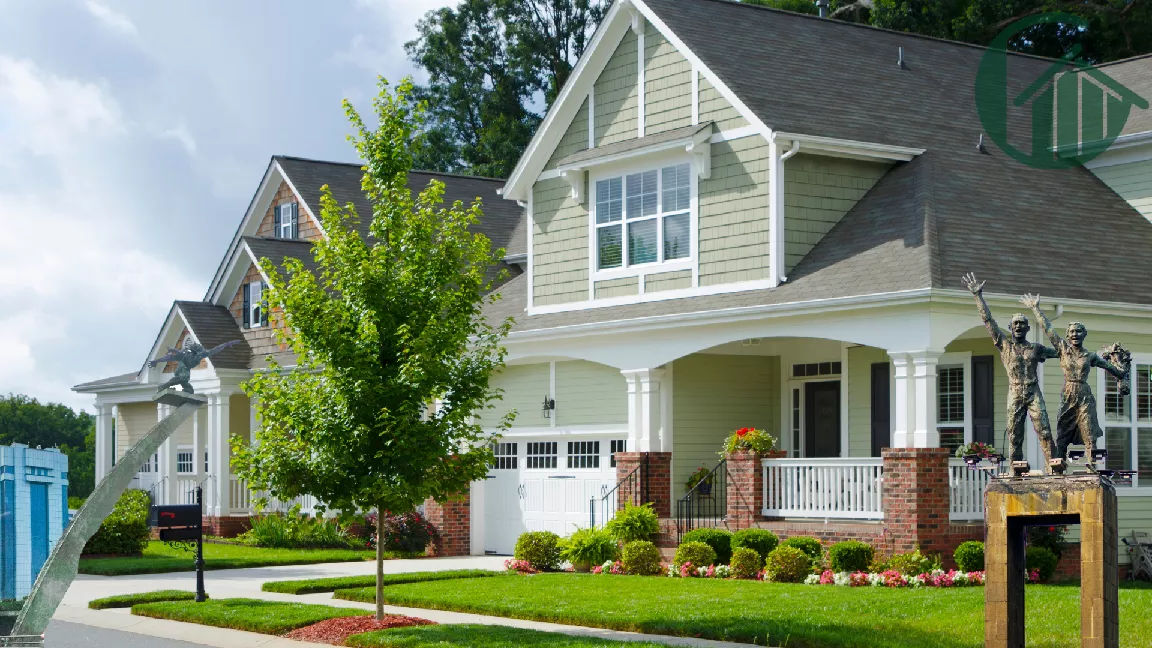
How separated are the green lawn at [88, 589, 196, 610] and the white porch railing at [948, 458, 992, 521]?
32.5ft

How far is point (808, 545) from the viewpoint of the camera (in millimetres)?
18750

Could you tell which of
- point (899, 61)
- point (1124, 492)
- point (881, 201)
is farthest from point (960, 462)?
point (899, 61)

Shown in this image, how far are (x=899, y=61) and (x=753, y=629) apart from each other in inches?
576

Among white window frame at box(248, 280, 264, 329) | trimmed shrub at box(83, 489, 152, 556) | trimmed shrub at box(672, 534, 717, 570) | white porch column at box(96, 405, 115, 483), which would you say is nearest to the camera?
trimmed shrub at box(672, 534, 717, 570)

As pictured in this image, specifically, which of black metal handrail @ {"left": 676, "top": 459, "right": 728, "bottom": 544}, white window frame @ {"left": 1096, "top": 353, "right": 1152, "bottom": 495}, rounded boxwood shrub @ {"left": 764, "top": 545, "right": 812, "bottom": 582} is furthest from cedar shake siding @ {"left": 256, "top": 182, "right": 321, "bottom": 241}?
white window frame @ {"left": 1096, "top": 353, "right": 1152, "bottom": 495}

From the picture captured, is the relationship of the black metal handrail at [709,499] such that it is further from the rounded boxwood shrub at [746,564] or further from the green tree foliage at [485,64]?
the green tree foliage at [485,64]

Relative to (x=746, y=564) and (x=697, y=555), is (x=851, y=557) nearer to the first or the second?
(x=746, y=564)

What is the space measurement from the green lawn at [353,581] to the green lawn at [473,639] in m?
4.55

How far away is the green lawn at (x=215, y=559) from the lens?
76.5ft

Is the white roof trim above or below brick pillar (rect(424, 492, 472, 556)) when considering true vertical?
above

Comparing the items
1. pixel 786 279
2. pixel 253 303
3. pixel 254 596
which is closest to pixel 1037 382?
pixel 786 279

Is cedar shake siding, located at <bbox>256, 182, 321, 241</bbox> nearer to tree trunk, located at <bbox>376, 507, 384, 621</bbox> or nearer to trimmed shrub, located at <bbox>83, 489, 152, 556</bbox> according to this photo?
trimmed shrub, located at <bbox>83, 489, 152, 556</bbox>

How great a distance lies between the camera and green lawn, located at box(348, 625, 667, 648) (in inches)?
508

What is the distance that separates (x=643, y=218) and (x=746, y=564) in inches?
264
